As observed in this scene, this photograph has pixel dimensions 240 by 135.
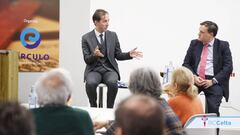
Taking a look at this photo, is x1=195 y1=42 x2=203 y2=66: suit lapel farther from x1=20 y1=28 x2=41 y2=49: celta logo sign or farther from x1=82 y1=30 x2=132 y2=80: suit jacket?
x1=20 y1=28 x2=41 y2=49: celta logo sign

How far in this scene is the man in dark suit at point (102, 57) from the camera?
5164mm

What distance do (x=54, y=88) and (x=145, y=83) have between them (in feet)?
2.07

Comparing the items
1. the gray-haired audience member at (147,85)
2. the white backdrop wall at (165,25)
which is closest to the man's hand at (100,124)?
the gray-haired audience member at (147,85)

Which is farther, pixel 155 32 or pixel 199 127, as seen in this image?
pixel 155 32

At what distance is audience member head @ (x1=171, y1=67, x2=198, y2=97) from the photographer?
349 centimetres

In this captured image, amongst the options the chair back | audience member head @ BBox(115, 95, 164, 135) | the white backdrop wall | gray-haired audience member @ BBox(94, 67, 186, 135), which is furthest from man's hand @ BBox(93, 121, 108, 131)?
the white backdrop wall

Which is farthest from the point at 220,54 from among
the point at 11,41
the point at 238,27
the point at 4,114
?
the point at 4,114

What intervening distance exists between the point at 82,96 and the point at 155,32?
1628 millimetres

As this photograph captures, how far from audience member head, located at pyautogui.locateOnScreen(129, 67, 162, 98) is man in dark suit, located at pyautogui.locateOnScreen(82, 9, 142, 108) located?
2.38 meters

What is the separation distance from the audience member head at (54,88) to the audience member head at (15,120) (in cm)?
90

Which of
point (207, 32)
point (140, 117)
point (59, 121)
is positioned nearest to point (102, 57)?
point (207, 32)

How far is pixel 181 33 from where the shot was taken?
6.88 metres

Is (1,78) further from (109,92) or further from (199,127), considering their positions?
(199,127)

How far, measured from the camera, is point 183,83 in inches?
138
